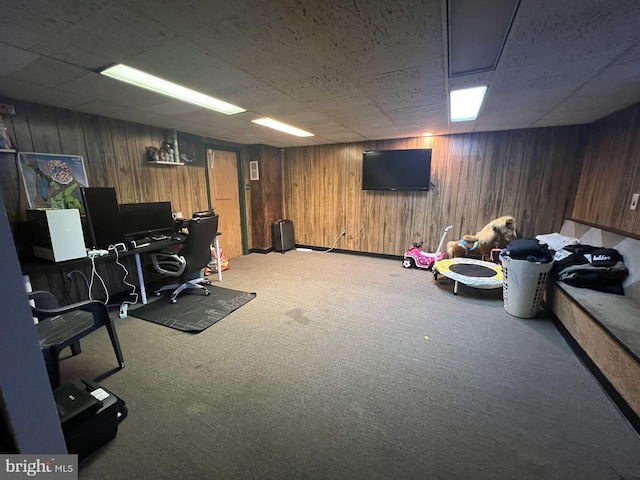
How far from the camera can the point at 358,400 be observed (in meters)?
1.68

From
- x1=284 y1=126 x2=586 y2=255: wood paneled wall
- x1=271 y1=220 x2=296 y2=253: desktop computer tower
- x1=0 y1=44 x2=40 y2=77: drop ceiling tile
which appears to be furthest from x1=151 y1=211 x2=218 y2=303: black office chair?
x1=284 y1=126 x2=586 y2=255: wood paneled wall

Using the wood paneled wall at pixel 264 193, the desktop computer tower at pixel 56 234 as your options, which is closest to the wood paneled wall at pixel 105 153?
the desktop computer tower at pixel 56 234

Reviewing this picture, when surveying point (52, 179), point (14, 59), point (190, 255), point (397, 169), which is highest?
point (14, 59)

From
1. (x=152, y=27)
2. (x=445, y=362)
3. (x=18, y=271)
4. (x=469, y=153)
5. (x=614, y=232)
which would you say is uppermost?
(x=152, y=27)

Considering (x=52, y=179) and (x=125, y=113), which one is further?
(x=125, y=113)

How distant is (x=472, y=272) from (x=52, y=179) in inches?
189

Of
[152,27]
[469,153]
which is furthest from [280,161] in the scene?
[152,27]

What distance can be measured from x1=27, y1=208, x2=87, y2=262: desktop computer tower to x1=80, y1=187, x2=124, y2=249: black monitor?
378 mm

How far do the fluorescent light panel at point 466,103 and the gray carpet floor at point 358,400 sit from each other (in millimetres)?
2202

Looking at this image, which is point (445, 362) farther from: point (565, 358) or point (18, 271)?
point (18, 271)

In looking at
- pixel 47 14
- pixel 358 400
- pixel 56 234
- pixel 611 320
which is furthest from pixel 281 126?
pixel 611 320

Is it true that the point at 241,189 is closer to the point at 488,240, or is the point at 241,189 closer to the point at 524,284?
the point at 488,240

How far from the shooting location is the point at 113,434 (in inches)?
56.1

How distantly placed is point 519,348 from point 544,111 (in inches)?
99.9
